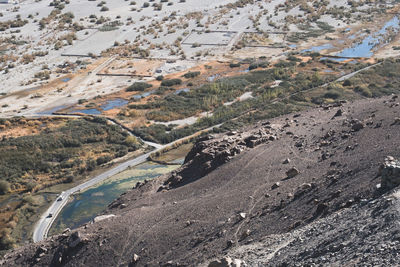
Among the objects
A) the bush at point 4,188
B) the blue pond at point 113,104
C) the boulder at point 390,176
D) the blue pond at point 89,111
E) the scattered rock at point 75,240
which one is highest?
the boulder at point 390,176

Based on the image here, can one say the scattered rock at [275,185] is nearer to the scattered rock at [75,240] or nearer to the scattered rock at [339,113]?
the scattered rock at [75,240]

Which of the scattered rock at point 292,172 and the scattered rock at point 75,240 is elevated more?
the scattered rock at point 292,172

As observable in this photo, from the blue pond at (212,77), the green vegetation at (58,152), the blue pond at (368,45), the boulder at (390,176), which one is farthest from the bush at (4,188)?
the blue pond at (368,45)

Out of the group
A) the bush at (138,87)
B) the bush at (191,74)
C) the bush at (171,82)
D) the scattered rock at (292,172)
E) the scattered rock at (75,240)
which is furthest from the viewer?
the bush at (191,74)

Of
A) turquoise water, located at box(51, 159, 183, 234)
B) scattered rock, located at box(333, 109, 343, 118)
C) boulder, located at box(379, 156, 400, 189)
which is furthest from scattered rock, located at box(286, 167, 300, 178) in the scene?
turquoise water, located at box(51, 159, 183, 234)

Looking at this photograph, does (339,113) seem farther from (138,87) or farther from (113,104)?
(138,87)

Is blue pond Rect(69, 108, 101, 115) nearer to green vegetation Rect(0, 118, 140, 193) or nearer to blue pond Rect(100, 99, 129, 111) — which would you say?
blue pond Rect(100, 99, 129, 111)

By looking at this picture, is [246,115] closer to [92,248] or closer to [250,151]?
[250,151]

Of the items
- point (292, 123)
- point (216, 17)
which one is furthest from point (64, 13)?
A: point (292, 123)
